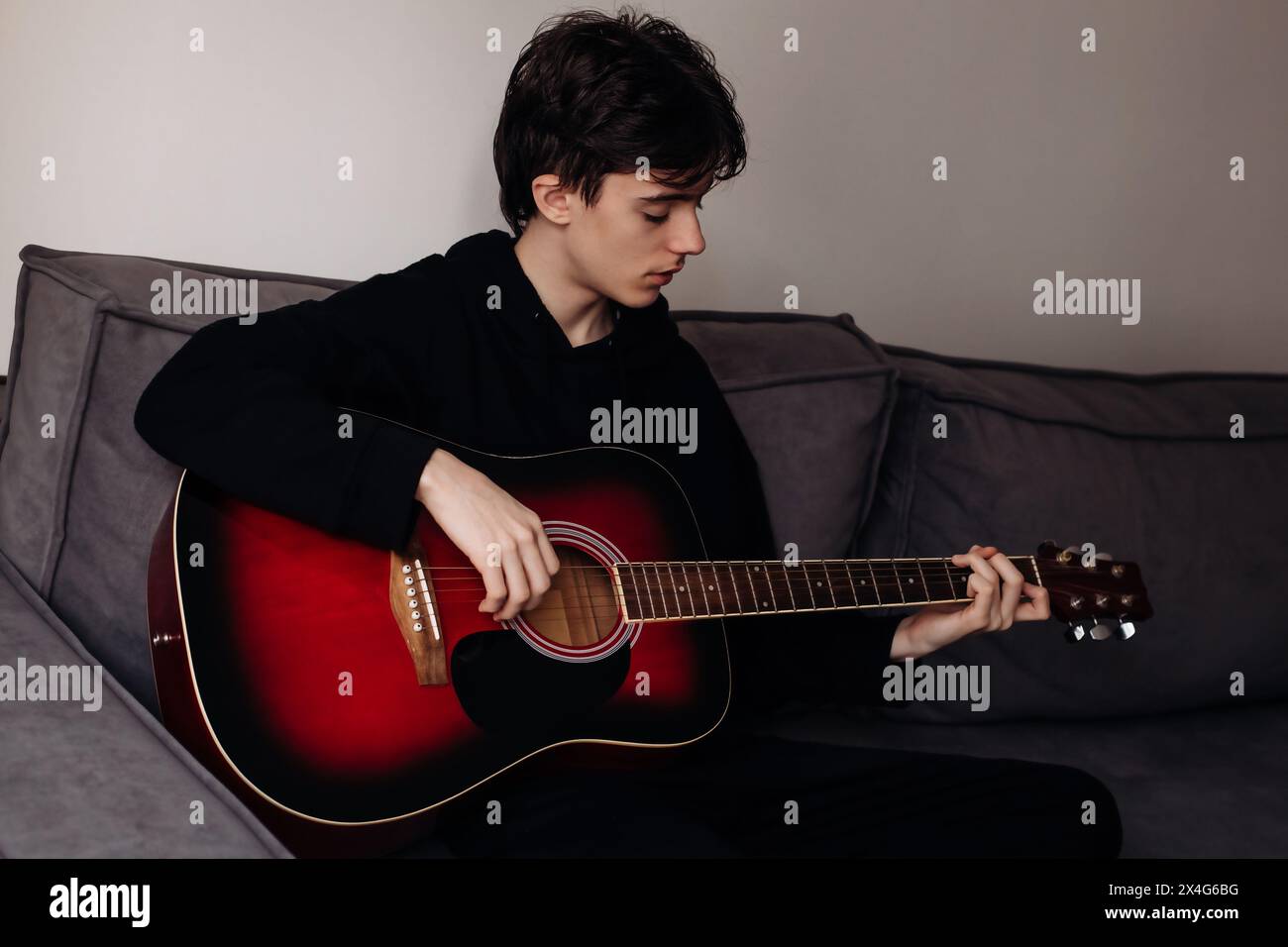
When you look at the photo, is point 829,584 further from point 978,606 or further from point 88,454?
point 88,454

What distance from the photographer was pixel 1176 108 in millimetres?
2408

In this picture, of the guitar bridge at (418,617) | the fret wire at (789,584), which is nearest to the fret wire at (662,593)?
the fret wire at (789,584)

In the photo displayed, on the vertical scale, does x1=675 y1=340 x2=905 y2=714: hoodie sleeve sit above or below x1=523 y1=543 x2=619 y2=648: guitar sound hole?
below

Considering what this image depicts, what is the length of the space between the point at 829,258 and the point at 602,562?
117 centimetres

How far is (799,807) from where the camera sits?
136cm

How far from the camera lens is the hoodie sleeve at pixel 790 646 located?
5.02 ft

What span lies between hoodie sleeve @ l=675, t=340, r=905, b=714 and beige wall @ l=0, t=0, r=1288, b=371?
2.31 feet

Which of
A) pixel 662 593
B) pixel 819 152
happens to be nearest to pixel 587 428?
pixel 662 593

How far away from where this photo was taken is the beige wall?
1.71 metres

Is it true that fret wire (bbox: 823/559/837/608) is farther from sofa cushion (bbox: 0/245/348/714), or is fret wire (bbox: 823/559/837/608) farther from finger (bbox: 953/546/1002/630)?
sofa cushion (bbox: 0/245/348/714)

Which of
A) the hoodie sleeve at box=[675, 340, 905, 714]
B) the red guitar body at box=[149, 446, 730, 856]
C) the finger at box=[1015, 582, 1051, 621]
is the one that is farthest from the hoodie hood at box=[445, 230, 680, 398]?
the finger at box=[1015, 582, 1051, 621]

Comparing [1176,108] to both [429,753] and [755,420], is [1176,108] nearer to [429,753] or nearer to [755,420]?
[755,420]

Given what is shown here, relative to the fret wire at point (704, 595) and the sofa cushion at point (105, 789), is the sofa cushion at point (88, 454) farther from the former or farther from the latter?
the fret wire at point (704, 595)

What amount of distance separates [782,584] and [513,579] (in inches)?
15.4
